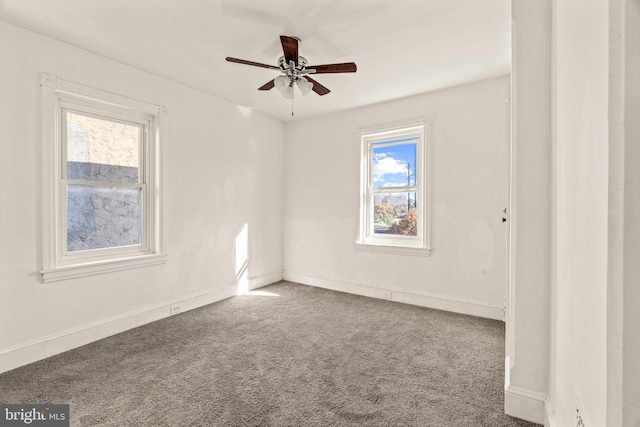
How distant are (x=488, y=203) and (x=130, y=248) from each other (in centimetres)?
386

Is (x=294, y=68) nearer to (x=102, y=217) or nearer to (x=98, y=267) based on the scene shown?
(x=102, y=217)

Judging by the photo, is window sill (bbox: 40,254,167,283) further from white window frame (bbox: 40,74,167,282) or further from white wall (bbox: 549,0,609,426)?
white wall (bbox: 549,0,609,426)

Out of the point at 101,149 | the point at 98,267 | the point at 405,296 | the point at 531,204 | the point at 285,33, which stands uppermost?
the point at 285,33

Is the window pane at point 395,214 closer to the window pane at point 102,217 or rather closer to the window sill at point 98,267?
the window sill at point 98,267

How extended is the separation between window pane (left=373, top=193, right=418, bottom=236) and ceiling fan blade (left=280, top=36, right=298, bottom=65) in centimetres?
234

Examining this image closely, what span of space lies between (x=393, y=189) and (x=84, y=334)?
3.66 metres

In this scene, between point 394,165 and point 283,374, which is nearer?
point 283,374

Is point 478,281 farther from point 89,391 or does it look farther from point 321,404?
point 89,391

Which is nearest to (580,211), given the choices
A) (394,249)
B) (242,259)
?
(394,249)

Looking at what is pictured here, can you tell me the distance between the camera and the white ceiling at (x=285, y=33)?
2205 mm

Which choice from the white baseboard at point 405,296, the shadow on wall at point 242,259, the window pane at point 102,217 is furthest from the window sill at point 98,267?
the white baseboard at point 405,296

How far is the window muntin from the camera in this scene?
400cm

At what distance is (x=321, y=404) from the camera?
195 cm

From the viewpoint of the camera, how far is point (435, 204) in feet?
12.4
